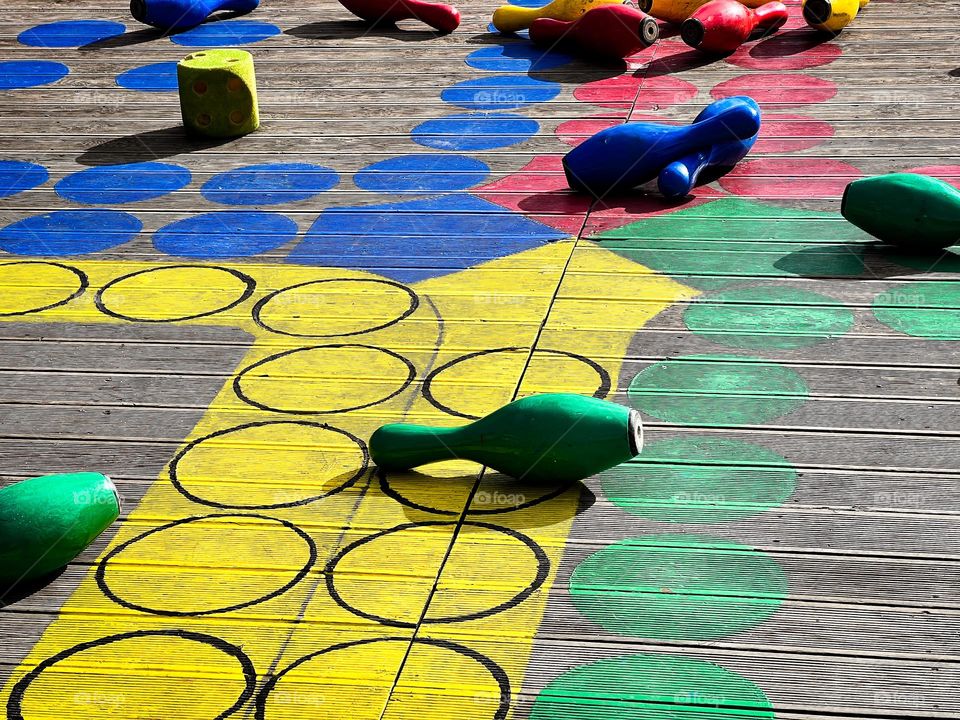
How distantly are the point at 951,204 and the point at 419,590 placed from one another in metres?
1.81

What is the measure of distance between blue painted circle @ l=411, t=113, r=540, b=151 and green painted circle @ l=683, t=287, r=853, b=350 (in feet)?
4.69

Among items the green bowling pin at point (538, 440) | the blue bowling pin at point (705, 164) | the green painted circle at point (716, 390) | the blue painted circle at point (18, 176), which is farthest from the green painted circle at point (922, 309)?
the blue painted circle at point (18, 176)

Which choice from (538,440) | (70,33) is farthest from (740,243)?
(70,33)

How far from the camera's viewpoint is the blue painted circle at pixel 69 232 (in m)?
3.56

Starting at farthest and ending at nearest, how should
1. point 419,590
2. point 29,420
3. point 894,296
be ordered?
point 894,296
point 29,420
point 419,590

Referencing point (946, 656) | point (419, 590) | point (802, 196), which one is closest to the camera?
point (946, 656)

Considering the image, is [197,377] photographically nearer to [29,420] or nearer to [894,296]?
[29,420]

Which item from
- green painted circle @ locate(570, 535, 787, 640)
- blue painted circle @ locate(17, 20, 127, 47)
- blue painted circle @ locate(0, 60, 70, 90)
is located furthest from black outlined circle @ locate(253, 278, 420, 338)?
blue painted circle @ locate(17, 20, 127, 47)

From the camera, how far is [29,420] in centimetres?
263

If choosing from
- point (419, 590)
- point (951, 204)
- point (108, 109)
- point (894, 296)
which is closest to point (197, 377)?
point (419, 590)

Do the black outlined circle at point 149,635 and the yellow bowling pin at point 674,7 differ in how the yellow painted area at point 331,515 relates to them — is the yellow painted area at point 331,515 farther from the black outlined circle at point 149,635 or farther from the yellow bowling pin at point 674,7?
the yellow bowling pin at point 674,7

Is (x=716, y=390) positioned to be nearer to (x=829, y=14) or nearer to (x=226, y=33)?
(x=829, y=14)

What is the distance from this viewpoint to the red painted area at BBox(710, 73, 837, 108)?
451cm

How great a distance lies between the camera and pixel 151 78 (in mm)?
5145
